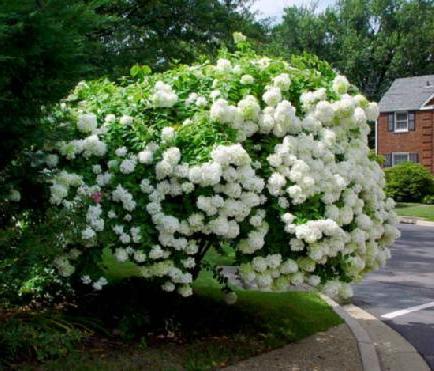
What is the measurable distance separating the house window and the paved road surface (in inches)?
923

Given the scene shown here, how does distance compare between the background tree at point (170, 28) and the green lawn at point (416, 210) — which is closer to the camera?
the background tree at point (170, 28)

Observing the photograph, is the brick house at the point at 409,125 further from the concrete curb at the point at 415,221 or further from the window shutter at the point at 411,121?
the concrete curb at the point at 415,221

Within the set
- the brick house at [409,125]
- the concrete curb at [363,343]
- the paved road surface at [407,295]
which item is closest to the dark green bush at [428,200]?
the brick house at [409,125]

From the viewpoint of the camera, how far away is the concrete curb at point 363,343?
569cm

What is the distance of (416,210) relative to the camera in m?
25.0

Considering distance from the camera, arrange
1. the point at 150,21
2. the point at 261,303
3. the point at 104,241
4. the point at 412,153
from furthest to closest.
A: the point at 412,153 < the point at 150,21 < the point at 261,303 < the point at 104,241

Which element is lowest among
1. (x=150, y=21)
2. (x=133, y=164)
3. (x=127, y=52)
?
(x=133, y=164)

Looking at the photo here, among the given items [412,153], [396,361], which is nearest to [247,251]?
[396,361]

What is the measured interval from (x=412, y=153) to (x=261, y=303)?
31239 mm

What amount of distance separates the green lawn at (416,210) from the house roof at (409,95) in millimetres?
10341

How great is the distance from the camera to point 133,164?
5.47 metres

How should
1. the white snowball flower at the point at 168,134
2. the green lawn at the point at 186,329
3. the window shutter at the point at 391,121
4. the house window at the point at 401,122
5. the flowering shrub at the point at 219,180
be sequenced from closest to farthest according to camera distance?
1. the green lawn at the point at 186,329
2. the flowering shrub at the point at 219,180
3. the white snowball flower at the point at 168,134
4. the house window at the point at 401,122
5. the window shutter at the point at 391,121

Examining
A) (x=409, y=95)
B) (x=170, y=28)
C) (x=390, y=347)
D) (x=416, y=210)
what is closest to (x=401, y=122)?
(x=409, y=95)

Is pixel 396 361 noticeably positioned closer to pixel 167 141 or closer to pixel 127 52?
pixel 167 141
